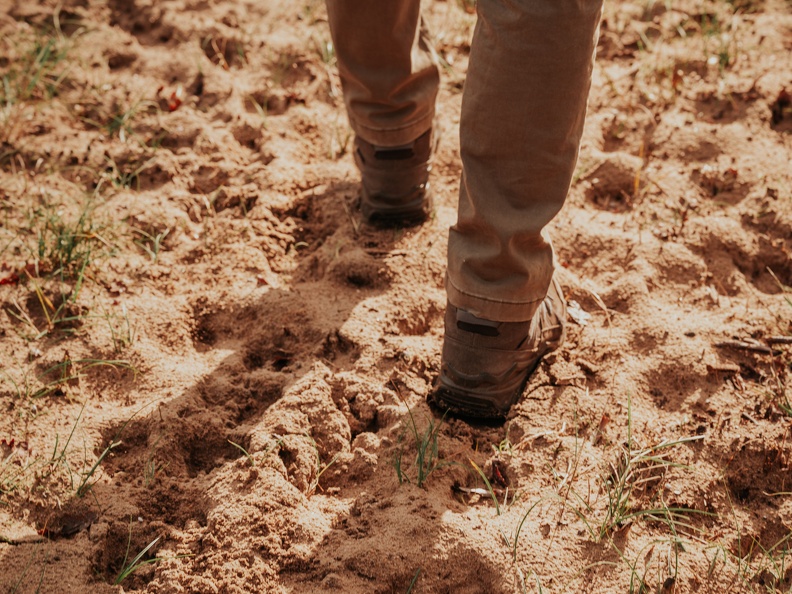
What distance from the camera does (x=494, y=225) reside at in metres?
1.82

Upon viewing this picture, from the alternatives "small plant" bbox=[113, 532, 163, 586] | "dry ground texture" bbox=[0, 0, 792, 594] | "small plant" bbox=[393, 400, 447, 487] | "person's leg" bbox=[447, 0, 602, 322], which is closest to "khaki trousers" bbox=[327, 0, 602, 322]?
"person's leg" bbox=[447, 0, 602, 322]

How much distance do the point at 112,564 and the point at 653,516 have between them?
131 centimetres

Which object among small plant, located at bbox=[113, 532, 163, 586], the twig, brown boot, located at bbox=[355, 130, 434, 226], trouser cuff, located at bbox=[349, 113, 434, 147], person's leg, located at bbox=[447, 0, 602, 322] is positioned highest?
person's leg, located at bbox=[447, 0, 602, 322]

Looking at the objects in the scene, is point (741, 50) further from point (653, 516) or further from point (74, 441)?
point (74, 441)

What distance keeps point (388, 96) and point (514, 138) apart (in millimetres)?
824

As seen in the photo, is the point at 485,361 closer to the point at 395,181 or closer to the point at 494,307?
the point at 494,307

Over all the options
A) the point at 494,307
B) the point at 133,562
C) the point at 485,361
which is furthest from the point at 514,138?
the point at 133,562

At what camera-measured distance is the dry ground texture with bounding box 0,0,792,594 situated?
1.90 metres

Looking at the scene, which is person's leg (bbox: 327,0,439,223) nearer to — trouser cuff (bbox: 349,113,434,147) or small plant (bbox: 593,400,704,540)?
trouser cuff (bbox: 349,113,434,147)

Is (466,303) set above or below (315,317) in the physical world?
above

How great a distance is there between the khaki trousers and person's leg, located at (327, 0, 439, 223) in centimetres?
3

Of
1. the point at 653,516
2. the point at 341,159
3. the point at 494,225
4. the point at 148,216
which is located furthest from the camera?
the point at 341,159

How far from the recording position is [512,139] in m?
1.73

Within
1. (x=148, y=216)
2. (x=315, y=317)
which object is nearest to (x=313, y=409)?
(x=315, y=317)
